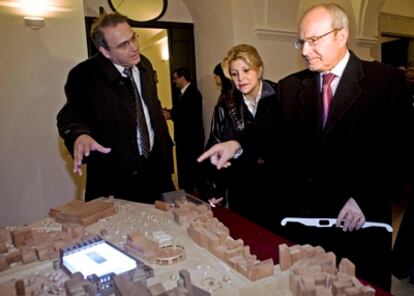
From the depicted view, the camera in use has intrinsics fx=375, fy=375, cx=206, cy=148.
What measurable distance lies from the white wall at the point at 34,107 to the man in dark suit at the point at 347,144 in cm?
185

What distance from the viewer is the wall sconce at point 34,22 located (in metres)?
2.71

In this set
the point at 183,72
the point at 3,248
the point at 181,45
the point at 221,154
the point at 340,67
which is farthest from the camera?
the point at 181,45

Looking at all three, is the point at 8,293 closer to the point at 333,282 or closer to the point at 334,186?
the point at 333,282

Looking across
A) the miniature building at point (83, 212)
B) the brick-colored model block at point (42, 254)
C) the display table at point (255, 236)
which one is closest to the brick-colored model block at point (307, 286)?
the display table at point (255, 236)

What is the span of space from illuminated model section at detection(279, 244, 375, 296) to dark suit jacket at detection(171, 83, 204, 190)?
3426mm

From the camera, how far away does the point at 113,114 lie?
2.00 m

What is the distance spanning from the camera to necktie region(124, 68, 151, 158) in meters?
2.04

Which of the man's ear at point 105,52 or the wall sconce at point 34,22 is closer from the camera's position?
the man's ear at point 105,52

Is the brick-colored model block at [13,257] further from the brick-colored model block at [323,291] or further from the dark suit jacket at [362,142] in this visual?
the dark suit jacket at [362,142]

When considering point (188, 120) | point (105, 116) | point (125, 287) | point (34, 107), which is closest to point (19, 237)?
point (125, 287)

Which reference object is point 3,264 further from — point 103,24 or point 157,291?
point 103,24

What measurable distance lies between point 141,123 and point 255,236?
1.03m

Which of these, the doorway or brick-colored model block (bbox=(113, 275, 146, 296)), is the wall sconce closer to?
brick-colored model block (bbox=(113, 275, 146, 296))

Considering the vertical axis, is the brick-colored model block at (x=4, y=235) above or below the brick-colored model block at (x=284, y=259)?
below
